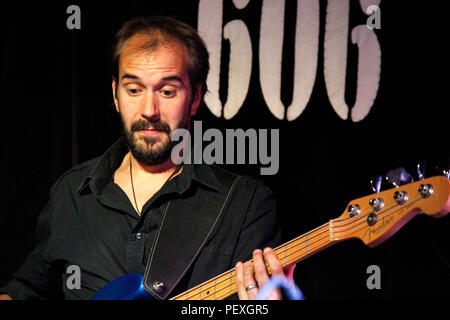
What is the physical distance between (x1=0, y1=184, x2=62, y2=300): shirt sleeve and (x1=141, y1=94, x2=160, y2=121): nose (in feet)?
1.69

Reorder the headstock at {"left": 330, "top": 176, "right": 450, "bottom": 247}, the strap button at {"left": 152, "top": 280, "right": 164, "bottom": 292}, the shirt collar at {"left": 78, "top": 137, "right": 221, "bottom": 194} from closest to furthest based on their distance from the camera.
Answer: the headstock at {"left": 330, "top": 176, "right": 450, "bottom": 247} → the strap button at {"left": 152, "top": 280, "right": 164, "bottom": 292} → the shirt collar at {"left": 78, "top": 137, "right": 221, "bottom": 194}

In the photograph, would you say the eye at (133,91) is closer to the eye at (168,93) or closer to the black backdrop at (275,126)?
the eye at (168,93)

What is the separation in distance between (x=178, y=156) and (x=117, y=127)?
1.61 feet

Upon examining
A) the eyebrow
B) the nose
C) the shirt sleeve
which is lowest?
the shirt sleeve

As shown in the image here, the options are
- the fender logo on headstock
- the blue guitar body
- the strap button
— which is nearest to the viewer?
the fender logo on headstock

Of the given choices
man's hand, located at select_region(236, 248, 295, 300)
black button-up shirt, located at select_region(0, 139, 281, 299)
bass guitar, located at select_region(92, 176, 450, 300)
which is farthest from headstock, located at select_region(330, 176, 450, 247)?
black button-up shirt, located at select_region(0, 139, 281, 299)

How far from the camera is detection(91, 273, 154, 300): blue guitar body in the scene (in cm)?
174

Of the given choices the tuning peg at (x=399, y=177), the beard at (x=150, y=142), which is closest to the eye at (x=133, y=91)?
the beard at (x=150, y=142)

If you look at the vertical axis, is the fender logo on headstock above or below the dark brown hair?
below

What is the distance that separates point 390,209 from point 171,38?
101 centimetres

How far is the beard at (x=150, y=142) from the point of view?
2027 millimetres

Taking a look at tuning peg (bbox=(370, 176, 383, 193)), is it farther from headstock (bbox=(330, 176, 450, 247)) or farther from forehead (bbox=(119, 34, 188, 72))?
forehead (bbox=(119, 34, 188, 72))

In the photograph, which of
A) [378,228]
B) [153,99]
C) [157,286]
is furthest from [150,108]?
[378,228]

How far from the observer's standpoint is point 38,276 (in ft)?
6.93
